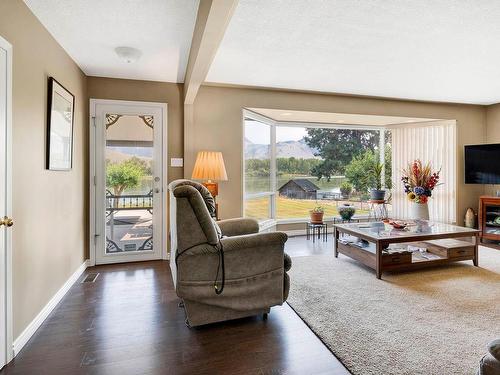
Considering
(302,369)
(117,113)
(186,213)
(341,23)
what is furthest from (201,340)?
(117,113)

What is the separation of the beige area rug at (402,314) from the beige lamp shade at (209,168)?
1.49 meters

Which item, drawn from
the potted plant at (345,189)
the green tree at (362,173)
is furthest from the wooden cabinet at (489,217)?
the potted plant at (345,189)

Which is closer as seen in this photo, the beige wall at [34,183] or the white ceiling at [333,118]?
the beige wall at [34,183]

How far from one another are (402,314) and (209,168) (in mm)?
2516

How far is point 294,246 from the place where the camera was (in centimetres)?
475

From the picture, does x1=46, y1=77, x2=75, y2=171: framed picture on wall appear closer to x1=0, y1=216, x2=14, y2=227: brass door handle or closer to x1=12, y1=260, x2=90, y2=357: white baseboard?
x1=0, y1=216, x2=14, y2=227: brass door handle

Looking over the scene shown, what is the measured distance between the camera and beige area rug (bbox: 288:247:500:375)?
6.14 feet

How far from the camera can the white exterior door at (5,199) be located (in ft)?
6.04

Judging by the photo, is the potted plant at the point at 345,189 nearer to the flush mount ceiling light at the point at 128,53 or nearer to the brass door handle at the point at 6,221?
the flush mount ceiling light at the point at 128,53

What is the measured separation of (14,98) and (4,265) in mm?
1098

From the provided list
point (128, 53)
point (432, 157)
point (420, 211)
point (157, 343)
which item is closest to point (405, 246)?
point (420, 211)

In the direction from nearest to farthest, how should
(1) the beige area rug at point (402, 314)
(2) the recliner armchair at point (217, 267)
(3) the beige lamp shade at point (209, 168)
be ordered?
(1) the beige area rug at point (402, 314) → (2) the recliner armchair at point (217, 267) → (3) the beige lamp shade at point (209, 168)

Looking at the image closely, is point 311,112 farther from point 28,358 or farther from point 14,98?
point 28,358

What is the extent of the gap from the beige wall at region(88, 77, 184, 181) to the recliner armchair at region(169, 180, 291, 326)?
6.57 ft
